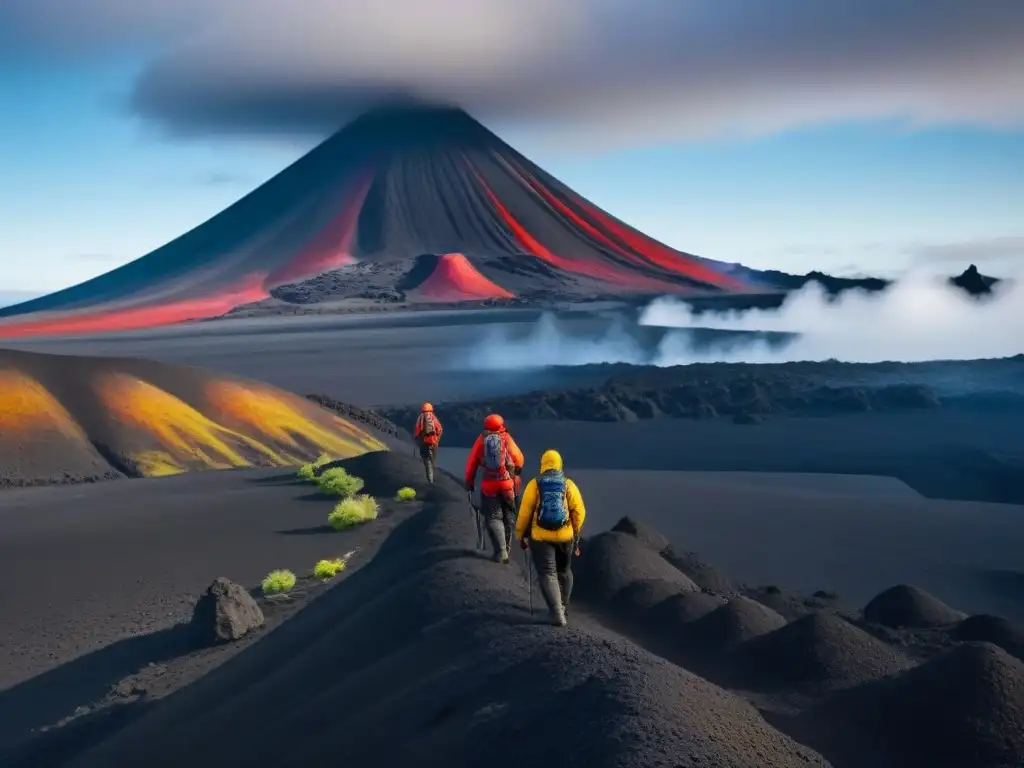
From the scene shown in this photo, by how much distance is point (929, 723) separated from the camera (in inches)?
300

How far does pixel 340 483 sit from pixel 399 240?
124 metres

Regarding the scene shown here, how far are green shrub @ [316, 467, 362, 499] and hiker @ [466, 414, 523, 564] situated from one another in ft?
29.0

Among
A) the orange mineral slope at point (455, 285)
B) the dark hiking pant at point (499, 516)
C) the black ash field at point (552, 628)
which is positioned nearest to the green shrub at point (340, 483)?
the black ash field at point (552, 628)

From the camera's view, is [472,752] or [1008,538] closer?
[472,752]

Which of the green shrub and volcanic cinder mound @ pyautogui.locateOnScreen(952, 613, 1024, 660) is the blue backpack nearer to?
volcanic cinder mound @ pyautogui.locateOnScreen(952, 613, 1024, 660)

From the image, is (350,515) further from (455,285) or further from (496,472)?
(455,285)

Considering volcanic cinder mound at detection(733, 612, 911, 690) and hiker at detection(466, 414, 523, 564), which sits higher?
hiker at detection(466, 414, 523, 564)

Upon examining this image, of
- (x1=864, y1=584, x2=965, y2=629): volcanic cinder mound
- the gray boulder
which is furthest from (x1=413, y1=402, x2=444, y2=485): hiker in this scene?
(x1=864, y1=584, x2=965, y2=629): volcanic cinder mound

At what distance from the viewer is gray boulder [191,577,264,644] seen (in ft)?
36.6

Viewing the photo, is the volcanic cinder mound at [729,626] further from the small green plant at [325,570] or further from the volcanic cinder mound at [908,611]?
the small green plant at [325,570]

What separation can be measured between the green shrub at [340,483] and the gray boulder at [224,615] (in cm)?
719

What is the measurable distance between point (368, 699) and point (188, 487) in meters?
15.7

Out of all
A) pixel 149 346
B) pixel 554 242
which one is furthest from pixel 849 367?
pixel 554 242

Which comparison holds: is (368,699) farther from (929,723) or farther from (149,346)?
(149,346)
